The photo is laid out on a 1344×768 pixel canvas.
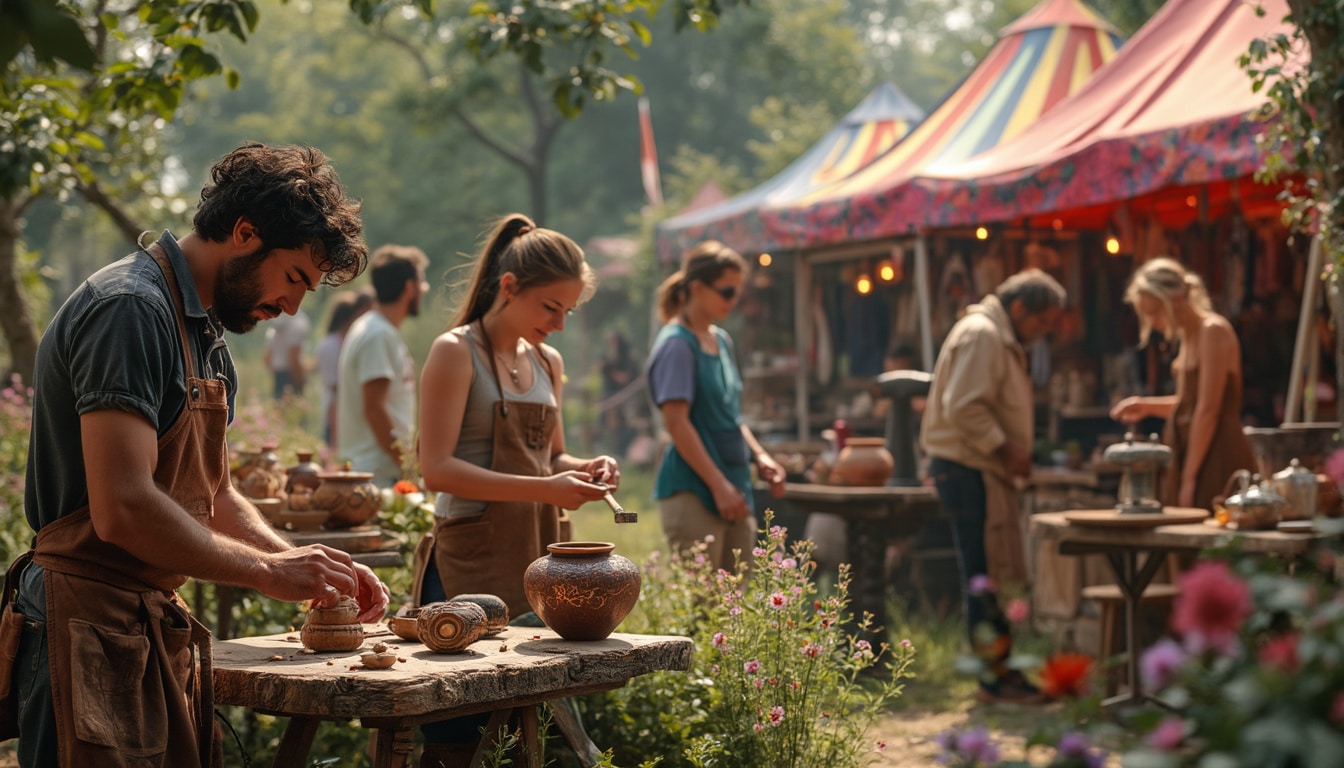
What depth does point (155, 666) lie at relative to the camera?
262cm

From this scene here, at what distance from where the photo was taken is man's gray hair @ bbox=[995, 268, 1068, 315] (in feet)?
21.9

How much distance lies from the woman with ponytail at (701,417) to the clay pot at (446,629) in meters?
2.57

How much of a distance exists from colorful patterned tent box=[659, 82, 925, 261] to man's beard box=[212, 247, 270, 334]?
9.07m

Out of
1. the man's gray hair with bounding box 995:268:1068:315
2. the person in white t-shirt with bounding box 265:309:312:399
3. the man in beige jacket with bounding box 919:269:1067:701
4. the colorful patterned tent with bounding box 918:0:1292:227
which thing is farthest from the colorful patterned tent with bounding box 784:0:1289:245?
the person in white t-shirt with bounding box 265:309:312:399

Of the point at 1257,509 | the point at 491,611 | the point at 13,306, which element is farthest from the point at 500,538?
the point at 13,306

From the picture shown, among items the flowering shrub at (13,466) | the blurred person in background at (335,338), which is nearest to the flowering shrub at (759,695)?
the flowering shrub at (13,466)

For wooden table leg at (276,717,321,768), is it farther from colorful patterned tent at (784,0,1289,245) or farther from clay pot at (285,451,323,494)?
colorful patterned tent at (784,0,1289,245)

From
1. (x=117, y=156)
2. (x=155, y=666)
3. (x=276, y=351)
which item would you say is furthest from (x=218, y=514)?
(x=276, y=351)

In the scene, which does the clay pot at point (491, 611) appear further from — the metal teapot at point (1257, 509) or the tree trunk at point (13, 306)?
the tree trunk at point (13, 306)

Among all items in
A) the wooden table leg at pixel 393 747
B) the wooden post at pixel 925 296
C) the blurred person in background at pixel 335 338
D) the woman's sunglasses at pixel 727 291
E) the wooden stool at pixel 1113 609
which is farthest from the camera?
the wooden post at pixel 925 296

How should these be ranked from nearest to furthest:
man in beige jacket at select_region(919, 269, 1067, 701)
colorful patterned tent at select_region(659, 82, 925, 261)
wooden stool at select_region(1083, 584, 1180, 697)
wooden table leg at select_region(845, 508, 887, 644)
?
wooden stool at select_region(1083, 584, 1180, 697) < man in beige jacket at select_region(919, 269, 1067, 701) < wooden table leg at select_region(845, 508, 887, 644) < colorful patterned tent at select_region(659, 82, 925, 261)

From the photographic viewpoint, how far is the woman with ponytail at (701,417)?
218 inches

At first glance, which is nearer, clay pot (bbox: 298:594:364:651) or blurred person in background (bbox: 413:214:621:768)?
clay pot (bbox: 298:594:364:651)

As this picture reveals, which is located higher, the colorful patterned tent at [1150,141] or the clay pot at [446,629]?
the colorful patterned tent at [1150,141]
